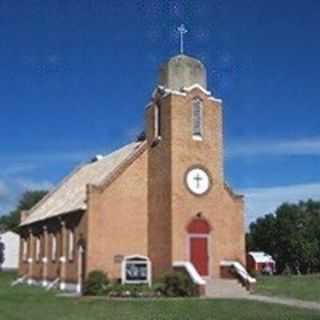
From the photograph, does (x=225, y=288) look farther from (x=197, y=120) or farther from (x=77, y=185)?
A: (x=77, y=185)

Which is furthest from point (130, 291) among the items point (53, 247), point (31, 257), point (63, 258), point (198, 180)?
point (31, 257)

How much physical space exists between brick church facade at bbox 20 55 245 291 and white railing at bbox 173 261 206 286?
18 centimetres

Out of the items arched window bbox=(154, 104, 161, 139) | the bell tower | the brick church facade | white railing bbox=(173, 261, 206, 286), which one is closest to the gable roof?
the brick church facade

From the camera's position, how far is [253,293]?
3628 centimetres

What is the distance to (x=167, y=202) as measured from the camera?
39.0 metres

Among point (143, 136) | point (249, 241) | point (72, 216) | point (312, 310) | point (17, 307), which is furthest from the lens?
point (249, 241)

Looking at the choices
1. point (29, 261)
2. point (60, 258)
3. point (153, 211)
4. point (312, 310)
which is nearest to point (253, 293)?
point (153, 211)

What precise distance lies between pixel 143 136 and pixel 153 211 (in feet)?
23.5

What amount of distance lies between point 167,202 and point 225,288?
20.0 ft

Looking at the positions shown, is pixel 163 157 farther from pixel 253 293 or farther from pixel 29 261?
pixel 29 261

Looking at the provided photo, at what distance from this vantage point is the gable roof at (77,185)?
43.5 m

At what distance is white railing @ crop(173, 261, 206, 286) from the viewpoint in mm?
34844

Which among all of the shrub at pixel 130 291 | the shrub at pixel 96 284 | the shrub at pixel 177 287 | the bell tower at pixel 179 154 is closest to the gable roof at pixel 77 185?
the bell tower at pixel 179 154

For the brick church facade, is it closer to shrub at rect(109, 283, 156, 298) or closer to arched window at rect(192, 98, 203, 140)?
arched window at rect(192, 98, 203, 140)
